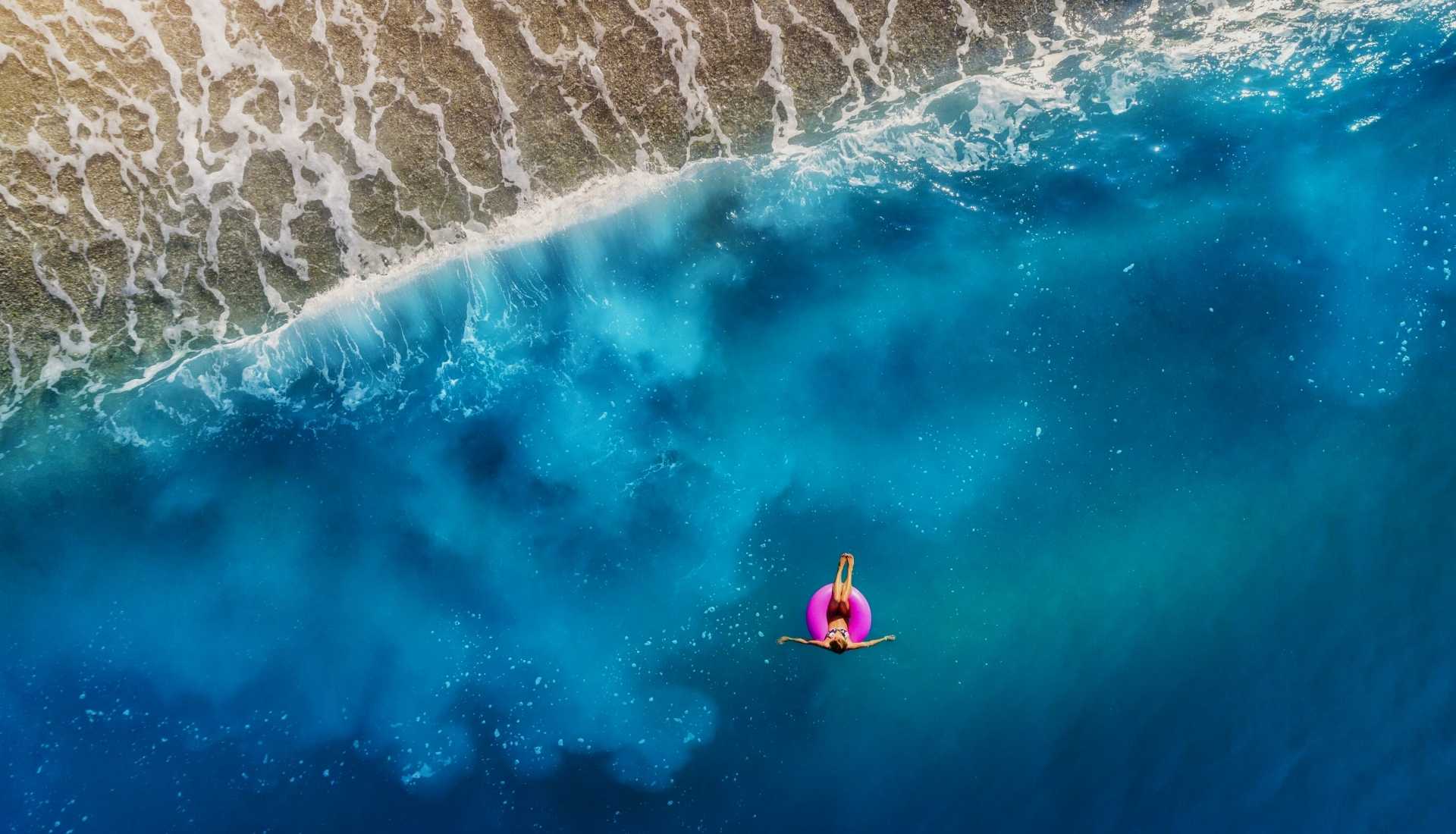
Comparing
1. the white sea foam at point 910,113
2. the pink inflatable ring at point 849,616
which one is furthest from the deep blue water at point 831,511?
the pink inflatable ring at point 849,616

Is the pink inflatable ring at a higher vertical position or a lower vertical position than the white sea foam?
lower

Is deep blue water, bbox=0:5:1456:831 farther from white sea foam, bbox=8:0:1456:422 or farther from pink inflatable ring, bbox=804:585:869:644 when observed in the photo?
pink inflatable ring, bbox=804:585:869:644

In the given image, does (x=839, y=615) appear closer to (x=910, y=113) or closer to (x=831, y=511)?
(x=831, y=511)

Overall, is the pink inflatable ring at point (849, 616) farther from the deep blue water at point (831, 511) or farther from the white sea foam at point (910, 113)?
the white sea foam at point (910, 113)

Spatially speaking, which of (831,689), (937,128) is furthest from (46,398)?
(937,128)

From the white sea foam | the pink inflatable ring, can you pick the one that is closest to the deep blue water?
the white sea foam

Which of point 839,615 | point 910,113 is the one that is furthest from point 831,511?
point 910,113
